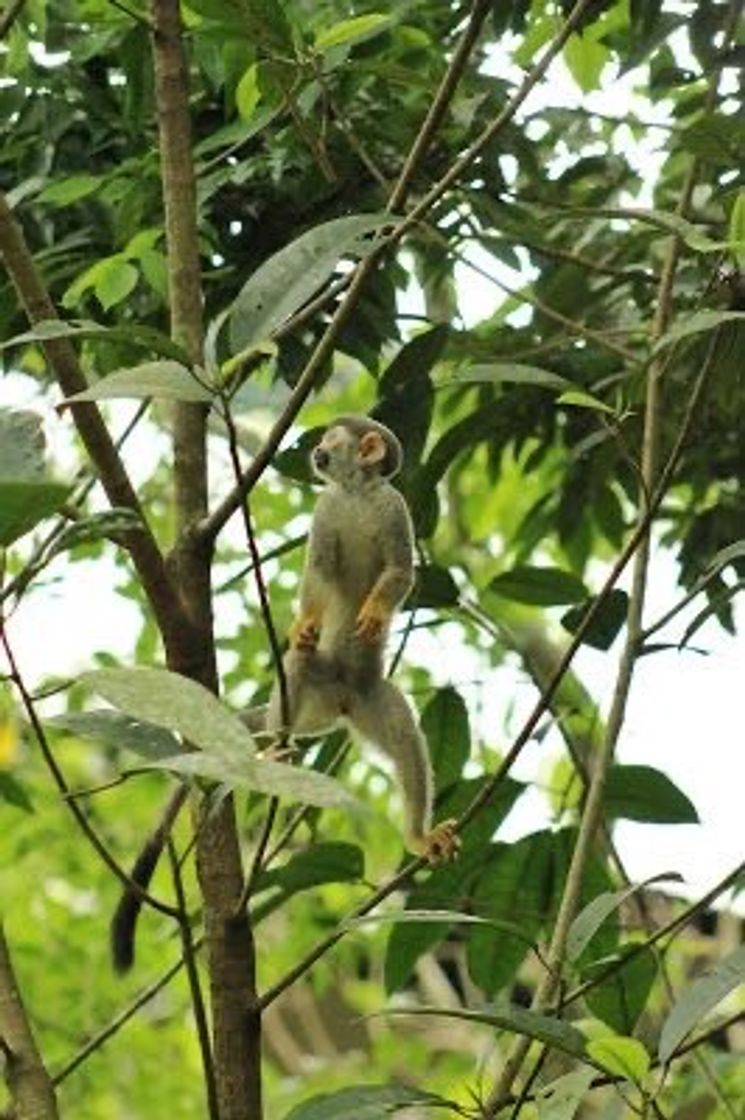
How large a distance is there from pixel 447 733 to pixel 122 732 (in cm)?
105

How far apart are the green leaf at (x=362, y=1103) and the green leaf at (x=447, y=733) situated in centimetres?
81

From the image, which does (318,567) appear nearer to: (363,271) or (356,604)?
(356,604)

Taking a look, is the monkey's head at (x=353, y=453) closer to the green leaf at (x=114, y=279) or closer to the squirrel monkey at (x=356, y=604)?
the squirrel monkey at (x=356, y=604)

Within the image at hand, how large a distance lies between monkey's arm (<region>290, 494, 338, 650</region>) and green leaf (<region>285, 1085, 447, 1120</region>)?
0.86 metres

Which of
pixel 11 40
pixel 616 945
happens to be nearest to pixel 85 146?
pixel 11 40

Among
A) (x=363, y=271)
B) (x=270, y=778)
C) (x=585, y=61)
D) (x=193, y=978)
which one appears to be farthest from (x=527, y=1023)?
(x=585, y=61)

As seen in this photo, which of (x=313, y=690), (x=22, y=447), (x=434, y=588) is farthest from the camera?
(x=313, y=690)

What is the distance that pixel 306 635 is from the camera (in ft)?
7.93

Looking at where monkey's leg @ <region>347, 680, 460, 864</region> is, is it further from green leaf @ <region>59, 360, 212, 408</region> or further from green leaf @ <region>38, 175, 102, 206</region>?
green leaf @ <region>59, 360, 212, 408</region>

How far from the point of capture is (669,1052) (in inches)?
60.2

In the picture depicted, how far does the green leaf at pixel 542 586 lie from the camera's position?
7.17 feet

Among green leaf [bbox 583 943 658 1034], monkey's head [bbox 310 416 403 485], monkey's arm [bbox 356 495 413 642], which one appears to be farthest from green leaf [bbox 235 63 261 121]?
green leaf [bbox 583 943 658 1034]

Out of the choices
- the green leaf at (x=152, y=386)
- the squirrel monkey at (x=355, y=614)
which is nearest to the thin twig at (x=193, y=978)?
the green leaf at (x=152, y=386)

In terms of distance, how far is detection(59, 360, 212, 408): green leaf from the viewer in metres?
1.40
